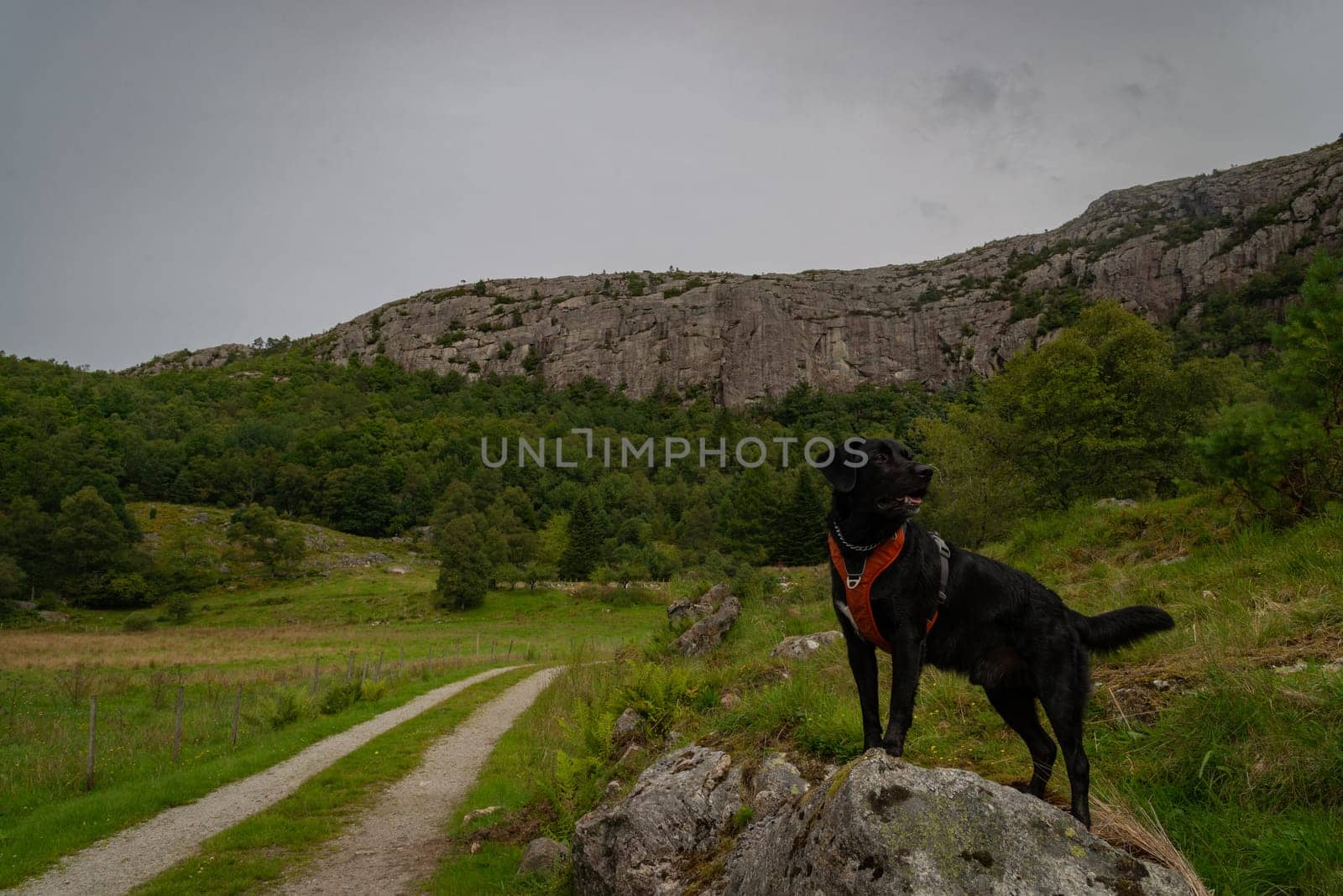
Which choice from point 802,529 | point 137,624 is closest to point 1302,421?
point 802,529

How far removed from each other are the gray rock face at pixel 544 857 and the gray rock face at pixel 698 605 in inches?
472

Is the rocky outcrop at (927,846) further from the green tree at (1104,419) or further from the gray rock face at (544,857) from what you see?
the green tree at (1104,419)

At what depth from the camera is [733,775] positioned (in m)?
5.25

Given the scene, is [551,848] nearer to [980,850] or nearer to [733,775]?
[733,775]

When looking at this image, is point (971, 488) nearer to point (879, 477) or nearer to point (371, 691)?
point (371, 691)

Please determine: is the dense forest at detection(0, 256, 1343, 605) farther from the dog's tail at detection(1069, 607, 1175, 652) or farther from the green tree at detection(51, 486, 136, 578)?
the dog's tail at detection(1069, 607, 1175, 652)

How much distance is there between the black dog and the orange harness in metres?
0.03

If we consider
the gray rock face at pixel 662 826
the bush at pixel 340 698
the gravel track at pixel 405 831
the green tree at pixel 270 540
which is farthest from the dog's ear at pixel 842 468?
the green tree at pixel 270 540

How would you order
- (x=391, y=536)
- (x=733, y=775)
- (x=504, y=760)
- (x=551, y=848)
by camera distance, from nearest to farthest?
(x=733, y=775), (x=551, y=848), (x=504, y=760), (x=391, y=536)

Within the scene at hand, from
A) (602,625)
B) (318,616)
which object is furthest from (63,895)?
(318,616)

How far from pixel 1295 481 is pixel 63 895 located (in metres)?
17.7

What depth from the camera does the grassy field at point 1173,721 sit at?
3.59 metres

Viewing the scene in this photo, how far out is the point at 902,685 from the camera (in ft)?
11.5

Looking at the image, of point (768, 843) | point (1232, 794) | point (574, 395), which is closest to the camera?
point (768, 843)
